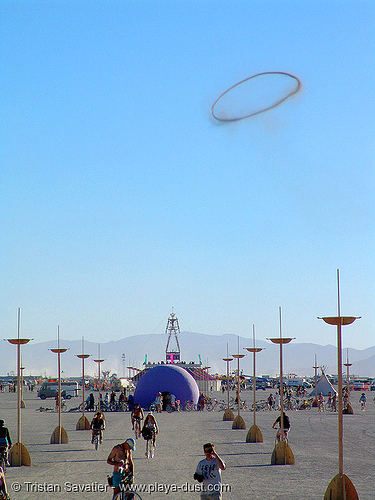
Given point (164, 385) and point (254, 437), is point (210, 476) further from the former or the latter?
point (164, 385)

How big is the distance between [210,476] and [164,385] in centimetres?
3871

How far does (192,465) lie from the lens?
19.4 metres

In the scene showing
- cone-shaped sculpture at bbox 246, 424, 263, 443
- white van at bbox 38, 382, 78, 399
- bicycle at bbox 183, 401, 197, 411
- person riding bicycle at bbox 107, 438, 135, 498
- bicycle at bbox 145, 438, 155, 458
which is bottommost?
white van at bbox 38, 382, 78, 399

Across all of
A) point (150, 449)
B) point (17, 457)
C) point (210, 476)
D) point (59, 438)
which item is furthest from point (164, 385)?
point (210, 476)

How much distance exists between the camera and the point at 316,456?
72.3 ft

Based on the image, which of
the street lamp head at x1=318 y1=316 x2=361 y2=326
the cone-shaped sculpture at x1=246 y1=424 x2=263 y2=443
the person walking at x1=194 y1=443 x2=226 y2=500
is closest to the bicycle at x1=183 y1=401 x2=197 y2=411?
the cone-shaped sculpture at x1=246 y1=424 x2=263 y2=443

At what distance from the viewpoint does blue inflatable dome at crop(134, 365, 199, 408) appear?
162 ft

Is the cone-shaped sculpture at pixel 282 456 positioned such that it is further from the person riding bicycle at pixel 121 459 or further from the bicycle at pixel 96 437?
the person riding bicycle at pixel 121 459

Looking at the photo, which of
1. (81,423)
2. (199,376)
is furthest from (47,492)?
(199,376)

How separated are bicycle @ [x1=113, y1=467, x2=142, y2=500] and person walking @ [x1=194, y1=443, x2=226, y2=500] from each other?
137cm

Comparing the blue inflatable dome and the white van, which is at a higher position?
the blue inflatable dome

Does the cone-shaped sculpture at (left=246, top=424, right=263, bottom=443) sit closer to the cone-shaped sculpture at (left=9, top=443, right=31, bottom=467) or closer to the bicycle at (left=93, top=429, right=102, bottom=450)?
the bicycle at (left=93, top=429, right=102, bottom=450)

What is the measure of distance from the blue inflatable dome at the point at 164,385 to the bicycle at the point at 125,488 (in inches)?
1447

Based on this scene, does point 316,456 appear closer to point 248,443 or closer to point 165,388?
point 248,443
